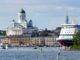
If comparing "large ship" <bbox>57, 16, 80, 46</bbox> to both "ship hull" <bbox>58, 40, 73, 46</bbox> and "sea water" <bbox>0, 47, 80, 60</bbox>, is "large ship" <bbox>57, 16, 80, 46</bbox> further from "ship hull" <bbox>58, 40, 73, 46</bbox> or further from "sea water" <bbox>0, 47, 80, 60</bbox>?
"sea water" <bbox>0, 47, 80, 60</bbox>

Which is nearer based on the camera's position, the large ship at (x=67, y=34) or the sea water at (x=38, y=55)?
the sea water at (x=38, y=55)

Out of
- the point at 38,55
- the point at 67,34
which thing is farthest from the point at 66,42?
the point at 38,55

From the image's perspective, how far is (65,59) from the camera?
71.5m

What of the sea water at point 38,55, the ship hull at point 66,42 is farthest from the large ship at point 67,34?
the sea water at point 38,55

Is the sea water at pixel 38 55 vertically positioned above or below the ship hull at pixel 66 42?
above

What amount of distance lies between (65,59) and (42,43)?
99648mm

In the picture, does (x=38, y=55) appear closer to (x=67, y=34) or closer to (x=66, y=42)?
(x=66, y=42)

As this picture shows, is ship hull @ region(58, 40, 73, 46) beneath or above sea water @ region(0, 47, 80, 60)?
beneath

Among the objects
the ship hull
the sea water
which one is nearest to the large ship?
the ship hull

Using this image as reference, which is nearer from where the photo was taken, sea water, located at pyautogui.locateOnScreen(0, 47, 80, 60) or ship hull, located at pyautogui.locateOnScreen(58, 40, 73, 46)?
sea water, located at pyautogui.locateOnScreen(0, 47, 80, 60)

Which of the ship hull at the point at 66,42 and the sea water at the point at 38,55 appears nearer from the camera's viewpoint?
the sea water at the point at 38,55

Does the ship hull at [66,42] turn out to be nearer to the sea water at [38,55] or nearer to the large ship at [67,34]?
the large ship at [67,34]

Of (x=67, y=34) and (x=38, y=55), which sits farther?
(x=67, y=34)

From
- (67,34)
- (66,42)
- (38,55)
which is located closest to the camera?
(38,55)
